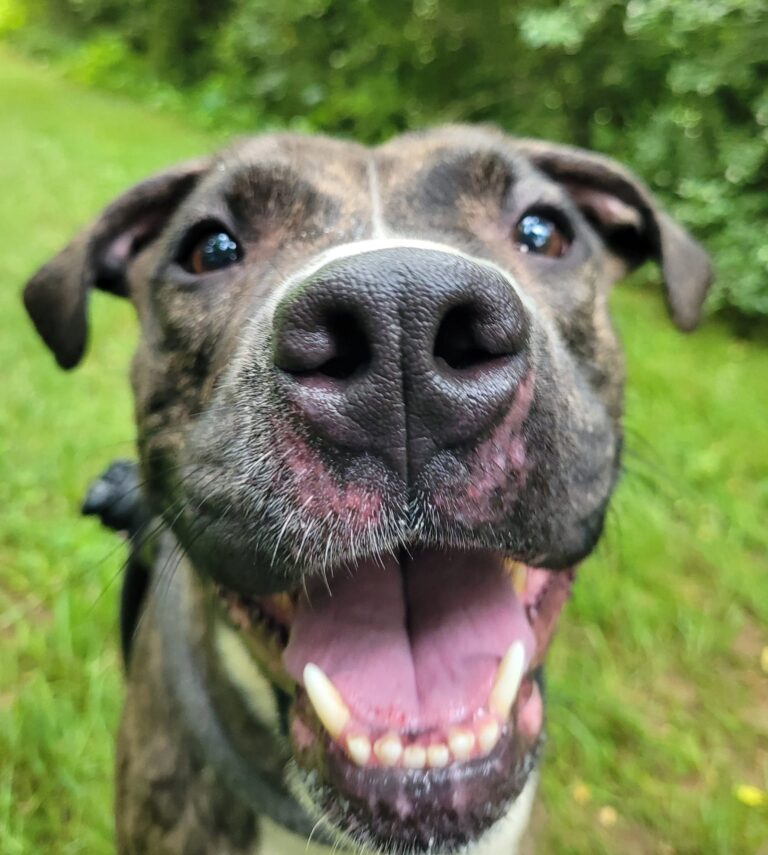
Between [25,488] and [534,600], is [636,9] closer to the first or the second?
[25,488]

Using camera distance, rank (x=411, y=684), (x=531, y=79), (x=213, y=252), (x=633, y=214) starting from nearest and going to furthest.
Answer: (x=411, y=684), (x=213, y=252), (x=633, y=214), (x=531, y=79)

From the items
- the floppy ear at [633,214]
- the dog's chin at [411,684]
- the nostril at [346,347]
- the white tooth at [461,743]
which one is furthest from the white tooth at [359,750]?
the floppy ear at [633,214]

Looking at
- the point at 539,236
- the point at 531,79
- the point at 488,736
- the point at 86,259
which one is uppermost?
the point at 86,259

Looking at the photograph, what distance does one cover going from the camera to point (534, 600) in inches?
70.3

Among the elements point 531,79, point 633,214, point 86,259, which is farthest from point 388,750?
point 531,79

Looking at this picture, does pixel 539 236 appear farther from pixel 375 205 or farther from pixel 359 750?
pixel 359 750

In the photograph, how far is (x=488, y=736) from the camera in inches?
55.6

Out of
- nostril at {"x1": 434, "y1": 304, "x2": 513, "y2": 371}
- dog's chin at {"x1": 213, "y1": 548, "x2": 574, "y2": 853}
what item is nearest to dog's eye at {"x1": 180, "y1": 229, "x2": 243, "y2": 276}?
dog's chin at {"x1": 213, "y1": 548, "x2": 574, "y2": 853}

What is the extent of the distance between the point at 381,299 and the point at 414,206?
772mm

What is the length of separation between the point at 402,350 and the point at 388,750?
674 millimetres

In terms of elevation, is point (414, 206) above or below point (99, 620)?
above

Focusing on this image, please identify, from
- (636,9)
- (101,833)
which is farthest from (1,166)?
(101,833)

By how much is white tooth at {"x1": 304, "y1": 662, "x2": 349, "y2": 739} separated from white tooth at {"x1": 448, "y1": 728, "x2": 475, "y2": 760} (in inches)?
7.1

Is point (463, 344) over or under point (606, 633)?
over
